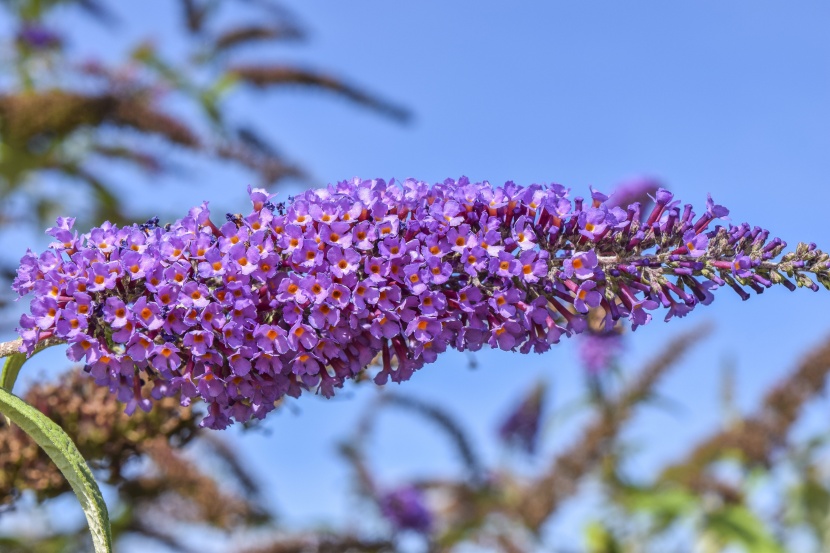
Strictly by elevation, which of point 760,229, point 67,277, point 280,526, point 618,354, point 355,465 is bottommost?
point 760,229

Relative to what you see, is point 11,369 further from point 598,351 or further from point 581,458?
point 598,351

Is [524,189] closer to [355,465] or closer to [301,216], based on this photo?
[301,216]

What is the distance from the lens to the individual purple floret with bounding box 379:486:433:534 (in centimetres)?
700

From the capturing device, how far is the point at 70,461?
2.19 metres

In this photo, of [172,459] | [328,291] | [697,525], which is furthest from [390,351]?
[697,525]

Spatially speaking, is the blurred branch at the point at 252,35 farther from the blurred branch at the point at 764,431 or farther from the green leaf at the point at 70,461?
the green leaf at the point at 70,461

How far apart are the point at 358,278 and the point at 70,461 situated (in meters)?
0.86

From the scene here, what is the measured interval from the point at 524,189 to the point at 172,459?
2.70 meters

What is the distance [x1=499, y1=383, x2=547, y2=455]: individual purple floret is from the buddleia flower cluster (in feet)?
16.1

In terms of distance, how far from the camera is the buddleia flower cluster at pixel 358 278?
89.9 inches

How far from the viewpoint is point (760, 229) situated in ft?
7.87

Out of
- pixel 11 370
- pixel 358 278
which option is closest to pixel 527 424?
pixel 358 278

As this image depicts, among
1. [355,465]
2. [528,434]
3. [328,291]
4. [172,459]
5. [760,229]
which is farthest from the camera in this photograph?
[528,434]

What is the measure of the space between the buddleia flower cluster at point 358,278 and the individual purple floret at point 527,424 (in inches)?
194
